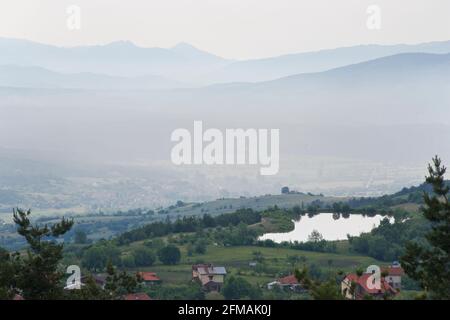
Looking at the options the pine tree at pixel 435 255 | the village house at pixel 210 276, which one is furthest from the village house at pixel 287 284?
the pine tree at pixel 435 255

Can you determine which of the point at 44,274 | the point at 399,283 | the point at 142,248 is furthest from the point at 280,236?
the point at 44,274

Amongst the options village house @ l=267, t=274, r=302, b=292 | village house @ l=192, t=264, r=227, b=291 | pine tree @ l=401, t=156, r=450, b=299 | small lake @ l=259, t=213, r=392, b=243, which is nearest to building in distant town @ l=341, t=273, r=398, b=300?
pine tree @ l=401, t=156, r=450, b=299

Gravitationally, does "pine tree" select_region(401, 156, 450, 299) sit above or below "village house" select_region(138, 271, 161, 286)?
above

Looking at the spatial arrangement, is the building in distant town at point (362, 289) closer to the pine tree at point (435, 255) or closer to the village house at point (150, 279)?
the pine tree at point (435, 255)

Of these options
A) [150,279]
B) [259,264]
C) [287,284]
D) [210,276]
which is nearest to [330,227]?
[259,264]

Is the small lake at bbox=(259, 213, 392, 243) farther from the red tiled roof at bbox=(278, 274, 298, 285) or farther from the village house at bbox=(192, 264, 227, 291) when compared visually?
the red tiled roof at bbox=(278, 274, 298, 285)
